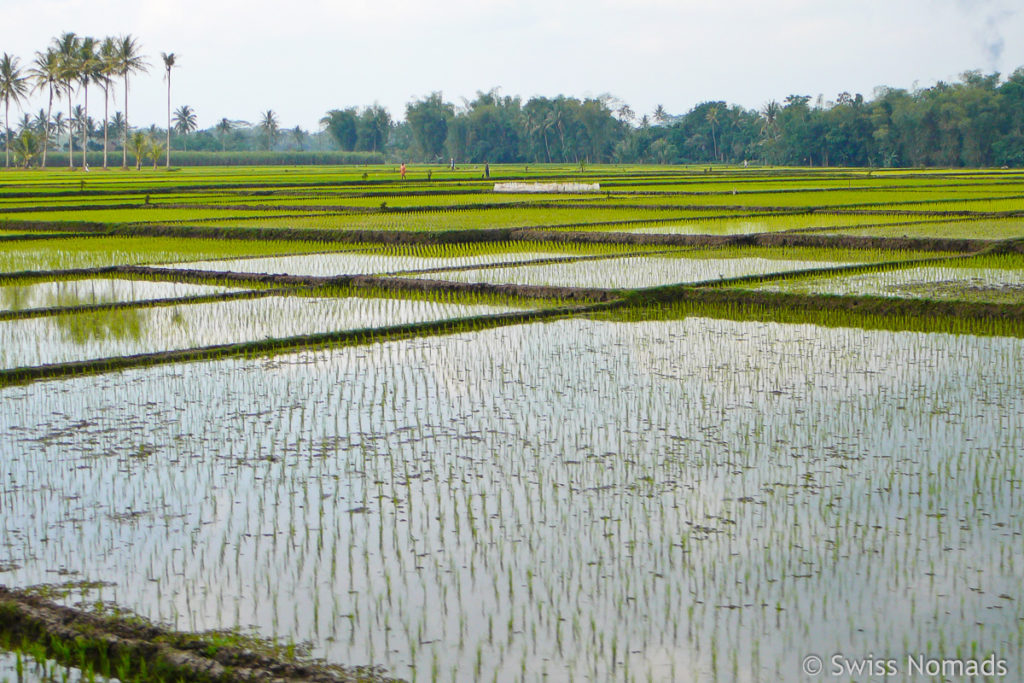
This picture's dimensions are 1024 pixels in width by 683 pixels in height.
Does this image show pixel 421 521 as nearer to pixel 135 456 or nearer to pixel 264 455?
pixel 264 455

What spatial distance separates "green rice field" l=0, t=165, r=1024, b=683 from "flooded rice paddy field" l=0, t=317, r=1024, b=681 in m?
0.01

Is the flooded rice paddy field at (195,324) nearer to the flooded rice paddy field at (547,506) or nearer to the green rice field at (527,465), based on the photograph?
the green rice field at (527,465)

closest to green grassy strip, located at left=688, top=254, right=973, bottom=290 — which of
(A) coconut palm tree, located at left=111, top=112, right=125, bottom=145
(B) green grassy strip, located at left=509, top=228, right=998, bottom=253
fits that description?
(B) green grassy strip, located at left=509, top=228, right=998, bottom=253

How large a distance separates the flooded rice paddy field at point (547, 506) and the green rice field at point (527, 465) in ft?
0.05

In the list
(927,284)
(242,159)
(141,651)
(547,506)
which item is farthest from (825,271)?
(242,159)

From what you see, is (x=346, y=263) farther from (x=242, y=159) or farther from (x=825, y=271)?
(x=242, y=159)

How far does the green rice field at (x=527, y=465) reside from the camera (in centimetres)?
301

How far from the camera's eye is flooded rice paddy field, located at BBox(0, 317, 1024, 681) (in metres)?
2.99

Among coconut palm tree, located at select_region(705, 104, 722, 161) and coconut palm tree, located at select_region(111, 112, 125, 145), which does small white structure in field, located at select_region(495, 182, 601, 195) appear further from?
coconut palm tree, located at select_region(111, 112, 125, 145)

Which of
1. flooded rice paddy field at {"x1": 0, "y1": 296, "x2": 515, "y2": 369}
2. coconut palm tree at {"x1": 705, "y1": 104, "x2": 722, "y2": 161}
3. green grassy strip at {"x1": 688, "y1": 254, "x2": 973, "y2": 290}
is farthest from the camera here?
coconut palm tree at {"x1": 705, "y1": 104, "x2": 722, "y2": 161}

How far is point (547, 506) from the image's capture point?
400 centimetres

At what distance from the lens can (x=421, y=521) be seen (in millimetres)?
3871

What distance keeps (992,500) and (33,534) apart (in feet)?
10.5

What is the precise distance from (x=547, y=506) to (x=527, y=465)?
0.56 m
